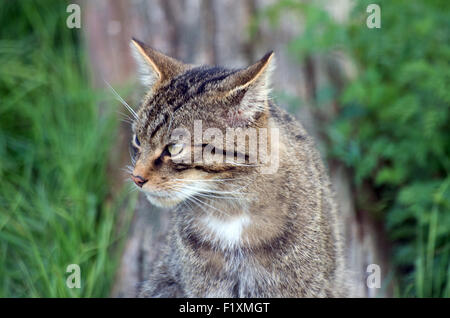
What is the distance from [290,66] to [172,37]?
917 mm

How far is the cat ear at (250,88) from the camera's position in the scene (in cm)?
228

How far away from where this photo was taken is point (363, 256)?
3.63 m

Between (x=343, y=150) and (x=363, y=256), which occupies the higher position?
(x=343, y=150)

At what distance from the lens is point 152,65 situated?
8.82 ft

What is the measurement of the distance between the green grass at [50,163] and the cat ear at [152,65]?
3.98 ft

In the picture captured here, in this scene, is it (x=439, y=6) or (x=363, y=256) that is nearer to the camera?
(x=363, y=256)

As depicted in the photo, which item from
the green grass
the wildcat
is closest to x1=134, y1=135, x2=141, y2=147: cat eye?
the wildcat

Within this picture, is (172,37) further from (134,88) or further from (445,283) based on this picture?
(445,283)

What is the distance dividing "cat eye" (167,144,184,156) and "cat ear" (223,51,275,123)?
10.3 inches

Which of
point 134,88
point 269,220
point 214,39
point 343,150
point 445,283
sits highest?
point 214,39
